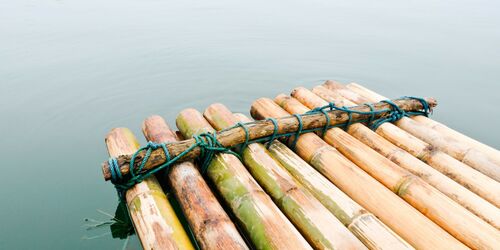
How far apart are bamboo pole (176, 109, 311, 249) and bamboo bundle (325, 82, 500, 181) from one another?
2.59 metres

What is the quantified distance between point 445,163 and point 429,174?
42cm

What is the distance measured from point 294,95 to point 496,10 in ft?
80.1

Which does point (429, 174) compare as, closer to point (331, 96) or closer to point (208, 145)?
point (331, 96)

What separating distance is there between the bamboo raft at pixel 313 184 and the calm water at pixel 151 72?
161 cm

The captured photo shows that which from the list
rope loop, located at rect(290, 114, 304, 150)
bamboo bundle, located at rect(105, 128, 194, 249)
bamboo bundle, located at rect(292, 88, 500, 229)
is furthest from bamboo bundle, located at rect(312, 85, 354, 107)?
bamboo bundle, located at rect(105, 128, 194, 249)

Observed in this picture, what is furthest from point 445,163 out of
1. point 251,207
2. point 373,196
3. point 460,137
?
point 251,207

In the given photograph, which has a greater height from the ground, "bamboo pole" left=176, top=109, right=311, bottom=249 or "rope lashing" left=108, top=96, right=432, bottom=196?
"rope lashing" left=108, top=96, right=432, bottom=196

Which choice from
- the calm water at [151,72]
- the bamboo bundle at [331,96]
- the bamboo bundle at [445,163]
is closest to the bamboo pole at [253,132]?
the bamboo bundle at [445,163]

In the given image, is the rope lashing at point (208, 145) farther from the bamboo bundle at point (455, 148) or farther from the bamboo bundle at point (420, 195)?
the bamboo bundle at point (420, 195)

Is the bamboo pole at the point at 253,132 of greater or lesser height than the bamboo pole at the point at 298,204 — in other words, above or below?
above

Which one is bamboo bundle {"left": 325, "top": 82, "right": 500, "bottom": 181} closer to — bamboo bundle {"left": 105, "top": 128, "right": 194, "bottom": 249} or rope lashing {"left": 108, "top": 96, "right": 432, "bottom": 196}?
rope lashing {"left": 108, "top": 96, "right": 432, "bottom": 196}

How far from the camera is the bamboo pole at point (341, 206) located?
2.57m

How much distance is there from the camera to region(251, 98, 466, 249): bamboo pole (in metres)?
2.63

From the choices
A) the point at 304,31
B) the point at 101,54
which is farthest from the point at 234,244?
the point at 304,31
